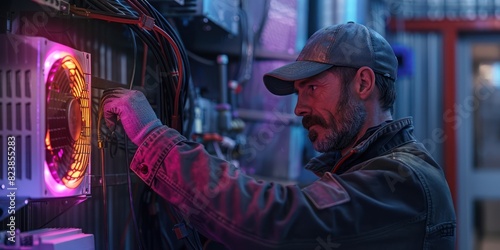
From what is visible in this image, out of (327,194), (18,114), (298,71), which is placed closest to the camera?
(18,114)

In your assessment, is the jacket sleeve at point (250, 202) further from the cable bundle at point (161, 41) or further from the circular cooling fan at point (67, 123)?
the cable bundle at point (161, 41)

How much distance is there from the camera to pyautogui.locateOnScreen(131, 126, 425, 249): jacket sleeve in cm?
145

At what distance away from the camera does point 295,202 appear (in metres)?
1.47

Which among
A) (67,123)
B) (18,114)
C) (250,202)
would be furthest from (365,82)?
(18,114)

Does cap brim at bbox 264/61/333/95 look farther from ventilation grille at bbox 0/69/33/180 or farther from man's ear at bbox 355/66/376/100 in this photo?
ventilation grille at bbox 0/69/33/180

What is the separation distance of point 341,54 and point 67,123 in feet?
2.39

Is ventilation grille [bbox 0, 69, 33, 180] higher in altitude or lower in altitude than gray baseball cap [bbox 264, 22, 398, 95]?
lower

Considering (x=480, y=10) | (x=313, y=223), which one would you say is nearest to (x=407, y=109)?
(x=480, y=10)

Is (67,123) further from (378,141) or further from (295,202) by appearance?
(378,141)

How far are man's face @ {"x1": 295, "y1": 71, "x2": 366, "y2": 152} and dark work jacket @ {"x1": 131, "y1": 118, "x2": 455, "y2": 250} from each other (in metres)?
0.19

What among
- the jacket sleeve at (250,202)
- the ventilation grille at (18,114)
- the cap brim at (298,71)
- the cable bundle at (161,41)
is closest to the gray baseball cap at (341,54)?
the cap brim at (298,71)

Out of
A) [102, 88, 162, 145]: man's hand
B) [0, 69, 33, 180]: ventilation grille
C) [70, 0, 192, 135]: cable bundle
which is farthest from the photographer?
[70, 0, 192, 135]: cable bundle

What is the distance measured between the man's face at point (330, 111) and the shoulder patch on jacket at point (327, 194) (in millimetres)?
303

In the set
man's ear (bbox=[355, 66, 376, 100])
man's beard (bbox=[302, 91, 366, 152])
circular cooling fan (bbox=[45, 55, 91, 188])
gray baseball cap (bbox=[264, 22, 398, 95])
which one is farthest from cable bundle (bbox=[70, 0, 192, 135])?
man's ear (bbox=[355, 66, 376, 100])
